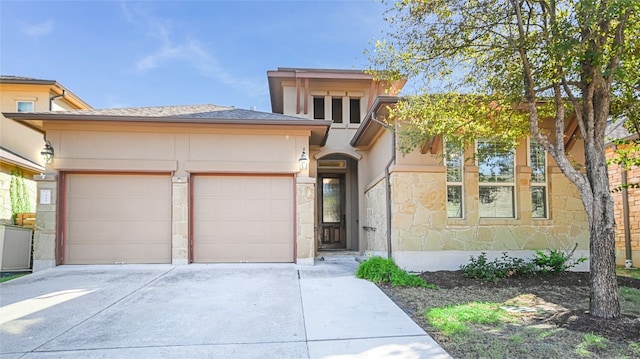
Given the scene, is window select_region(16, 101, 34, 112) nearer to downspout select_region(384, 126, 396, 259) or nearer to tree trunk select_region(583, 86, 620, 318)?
downspout select_region(384, 126, 396, 259)

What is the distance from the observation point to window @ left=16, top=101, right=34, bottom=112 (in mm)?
12633

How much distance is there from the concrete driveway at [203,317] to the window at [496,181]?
11.4 feet

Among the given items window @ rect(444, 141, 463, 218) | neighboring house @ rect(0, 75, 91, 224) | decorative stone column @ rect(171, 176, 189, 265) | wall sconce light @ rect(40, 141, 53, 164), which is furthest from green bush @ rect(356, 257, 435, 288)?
neighboring house @ rect(0, 75, 91, 224)

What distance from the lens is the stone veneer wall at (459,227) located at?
7.80 m

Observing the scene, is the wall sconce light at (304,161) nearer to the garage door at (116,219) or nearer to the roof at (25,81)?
the garage door at (116,219)

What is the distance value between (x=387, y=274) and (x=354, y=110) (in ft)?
21.6

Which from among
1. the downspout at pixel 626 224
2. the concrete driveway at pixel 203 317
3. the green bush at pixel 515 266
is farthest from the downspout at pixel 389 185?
the downspout at pixel 626 224

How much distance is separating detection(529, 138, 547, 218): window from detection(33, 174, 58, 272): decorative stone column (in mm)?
10590

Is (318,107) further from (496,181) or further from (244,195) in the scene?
(496,181)

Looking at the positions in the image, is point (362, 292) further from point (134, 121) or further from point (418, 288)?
point (134, 121)

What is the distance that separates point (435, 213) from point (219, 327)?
5.13m

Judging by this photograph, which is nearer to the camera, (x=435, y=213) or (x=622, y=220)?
(x=435, y=213)

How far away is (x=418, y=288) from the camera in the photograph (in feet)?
21.2

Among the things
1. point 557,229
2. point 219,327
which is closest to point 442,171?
point 557,229
